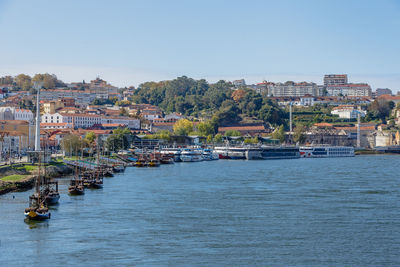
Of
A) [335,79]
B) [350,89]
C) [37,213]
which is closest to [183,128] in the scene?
[37,213]

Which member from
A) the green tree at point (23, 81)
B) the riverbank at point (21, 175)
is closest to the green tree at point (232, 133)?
the green tree at point (23, 81)

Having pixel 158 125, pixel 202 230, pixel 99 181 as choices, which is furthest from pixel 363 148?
pixel 202 230

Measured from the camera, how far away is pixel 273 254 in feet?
51.7

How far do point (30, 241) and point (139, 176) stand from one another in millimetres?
20150

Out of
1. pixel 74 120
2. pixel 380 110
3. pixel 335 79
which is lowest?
pixel 74 120

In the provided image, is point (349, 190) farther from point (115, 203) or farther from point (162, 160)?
point (162, 160)

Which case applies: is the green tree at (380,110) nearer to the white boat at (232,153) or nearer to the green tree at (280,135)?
the green tree at (280,135)

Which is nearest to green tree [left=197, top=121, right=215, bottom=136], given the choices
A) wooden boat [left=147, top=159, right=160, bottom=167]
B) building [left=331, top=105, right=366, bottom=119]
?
building [left=331, top=105, right=366, bottom=119]

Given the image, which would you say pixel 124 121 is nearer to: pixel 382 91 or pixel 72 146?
pixel 72 146

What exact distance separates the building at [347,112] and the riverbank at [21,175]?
226 ft

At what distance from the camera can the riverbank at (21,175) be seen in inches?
1087

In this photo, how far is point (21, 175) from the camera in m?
31.2

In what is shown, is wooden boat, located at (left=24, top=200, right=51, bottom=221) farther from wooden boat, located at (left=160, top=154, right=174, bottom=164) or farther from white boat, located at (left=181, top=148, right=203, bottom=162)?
white boat, located at (left=181, top=148, right=203, bottom=162)

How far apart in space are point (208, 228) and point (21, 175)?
15148 mm
